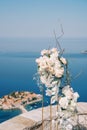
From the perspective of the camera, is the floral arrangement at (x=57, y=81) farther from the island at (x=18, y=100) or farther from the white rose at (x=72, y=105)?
the island at (x=18, y=100)

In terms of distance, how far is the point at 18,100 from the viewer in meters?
39.6

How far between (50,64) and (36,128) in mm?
1426

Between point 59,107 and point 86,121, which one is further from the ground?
point 59,107

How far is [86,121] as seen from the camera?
399 cm

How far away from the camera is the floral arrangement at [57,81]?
2443mm

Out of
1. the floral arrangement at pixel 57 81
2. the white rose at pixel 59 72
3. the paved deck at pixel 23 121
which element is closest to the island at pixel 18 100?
the paved deck at pixel 23 121

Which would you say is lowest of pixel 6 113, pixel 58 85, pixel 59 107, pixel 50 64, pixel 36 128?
pixel 6 113

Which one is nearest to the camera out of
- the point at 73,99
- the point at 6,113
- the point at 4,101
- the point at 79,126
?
the point at 73,99

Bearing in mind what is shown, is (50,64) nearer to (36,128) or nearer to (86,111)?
(36,128)

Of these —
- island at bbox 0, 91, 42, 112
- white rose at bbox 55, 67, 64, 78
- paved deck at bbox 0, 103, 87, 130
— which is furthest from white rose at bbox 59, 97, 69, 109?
island at bbox 0, 91, 42, 112

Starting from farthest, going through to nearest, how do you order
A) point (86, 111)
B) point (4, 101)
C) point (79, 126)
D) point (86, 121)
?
point (4, 101), point (86, 111), point (86, 121), point (79, 126)

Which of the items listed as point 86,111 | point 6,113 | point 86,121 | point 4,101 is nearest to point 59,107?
point 86,121

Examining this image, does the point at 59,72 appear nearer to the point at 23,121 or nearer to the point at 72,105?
the point at 72,105

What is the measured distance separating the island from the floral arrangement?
1359 inches
